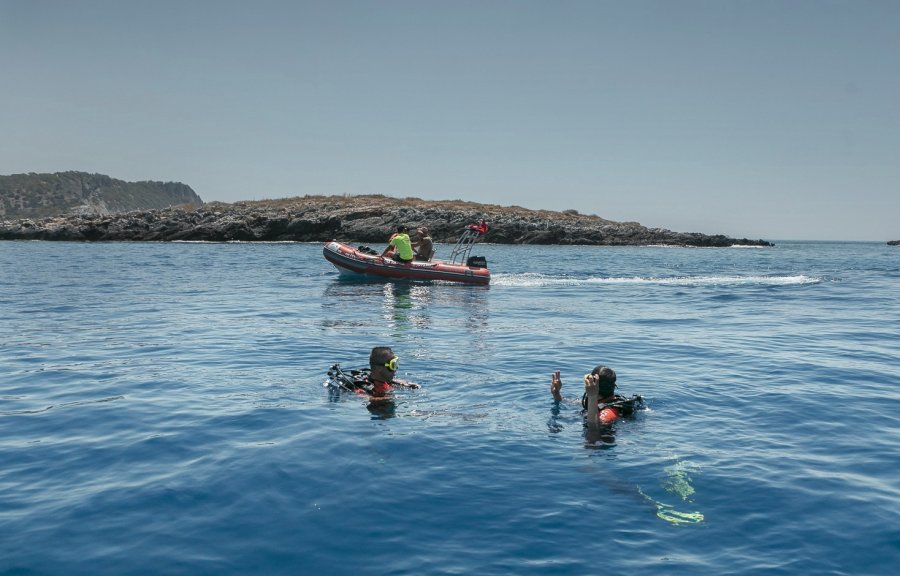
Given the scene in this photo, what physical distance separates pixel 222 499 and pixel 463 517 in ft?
7.35

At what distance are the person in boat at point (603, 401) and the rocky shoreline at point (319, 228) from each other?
220 feet

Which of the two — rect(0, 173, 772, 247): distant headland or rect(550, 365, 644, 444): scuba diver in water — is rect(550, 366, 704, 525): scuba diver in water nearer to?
rect(550, 365, 644, 444): scuba diver in water

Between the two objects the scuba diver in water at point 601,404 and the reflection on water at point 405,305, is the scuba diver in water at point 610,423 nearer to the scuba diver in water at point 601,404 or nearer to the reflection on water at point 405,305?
the scuba diver in water at point 601,404

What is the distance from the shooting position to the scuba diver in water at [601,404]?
26.3ft

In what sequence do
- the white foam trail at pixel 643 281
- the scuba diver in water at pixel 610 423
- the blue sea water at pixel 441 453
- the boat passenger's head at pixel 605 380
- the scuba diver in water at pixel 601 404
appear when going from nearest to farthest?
the blue sea water at pixel 441 453
the scuba diver in water at pixel 610 423
the scuba diver in water at pixel 601 404
the boat passenger's head at pixel 605 380
the white foam trail at pixel 643 281

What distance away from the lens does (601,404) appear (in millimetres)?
8703

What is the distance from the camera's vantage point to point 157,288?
25.5m

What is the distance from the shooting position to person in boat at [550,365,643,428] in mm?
8078

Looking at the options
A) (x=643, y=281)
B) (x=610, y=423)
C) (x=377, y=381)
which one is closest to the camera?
(x=610, y=423)

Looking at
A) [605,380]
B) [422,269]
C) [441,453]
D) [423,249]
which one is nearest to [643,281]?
[423,249]

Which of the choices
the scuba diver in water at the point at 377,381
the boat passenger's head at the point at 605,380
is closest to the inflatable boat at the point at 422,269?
the scuba diver in water at the point at 377,381

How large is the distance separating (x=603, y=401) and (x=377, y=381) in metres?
3.06

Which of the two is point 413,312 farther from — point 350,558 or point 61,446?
point 350,558

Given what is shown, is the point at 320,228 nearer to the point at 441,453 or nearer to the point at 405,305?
the point at 405,305
